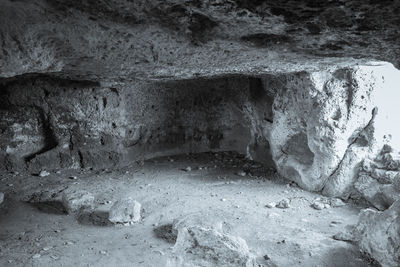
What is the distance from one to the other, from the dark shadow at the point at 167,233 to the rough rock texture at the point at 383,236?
129 centimetres

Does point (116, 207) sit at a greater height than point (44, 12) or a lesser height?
lesser

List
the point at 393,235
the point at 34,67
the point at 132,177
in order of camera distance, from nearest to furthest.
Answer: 1. the point at 393,235
2. the point at 34,67
3. the point at 132,177

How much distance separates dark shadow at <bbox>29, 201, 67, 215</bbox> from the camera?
10.0 ft

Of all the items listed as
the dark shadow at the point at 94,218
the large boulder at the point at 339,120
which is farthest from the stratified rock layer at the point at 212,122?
the dark shadow at the point at 94,218

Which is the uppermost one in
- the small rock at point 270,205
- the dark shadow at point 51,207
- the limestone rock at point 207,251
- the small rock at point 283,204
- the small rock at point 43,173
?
→ the limestone rock at point 207,251

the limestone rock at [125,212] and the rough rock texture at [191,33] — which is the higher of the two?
the rough rock texture at [191,33]

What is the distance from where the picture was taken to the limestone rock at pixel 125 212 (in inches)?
113

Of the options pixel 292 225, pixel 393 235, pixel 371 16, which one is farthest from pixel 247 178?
pixel 371 16

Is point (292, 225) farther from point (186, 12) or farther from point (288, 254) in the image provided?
point (186, 12)

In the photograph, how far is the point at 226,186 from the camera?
12.2 ft

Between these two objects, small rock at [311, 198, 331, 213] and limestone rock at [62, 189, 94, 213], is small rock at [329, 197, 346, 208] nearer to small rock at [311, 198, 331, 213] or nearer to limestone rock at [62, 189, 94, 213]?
small rock at [311, 198, 331, 213]

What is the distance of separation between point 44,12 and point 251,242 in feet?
6.46

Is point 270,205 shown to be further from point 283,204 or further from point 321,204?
point 321,204

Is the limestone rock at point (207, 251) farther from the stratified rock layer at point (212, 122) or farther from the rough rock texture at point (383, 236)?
the stratified rock layer at point (212, 122)
